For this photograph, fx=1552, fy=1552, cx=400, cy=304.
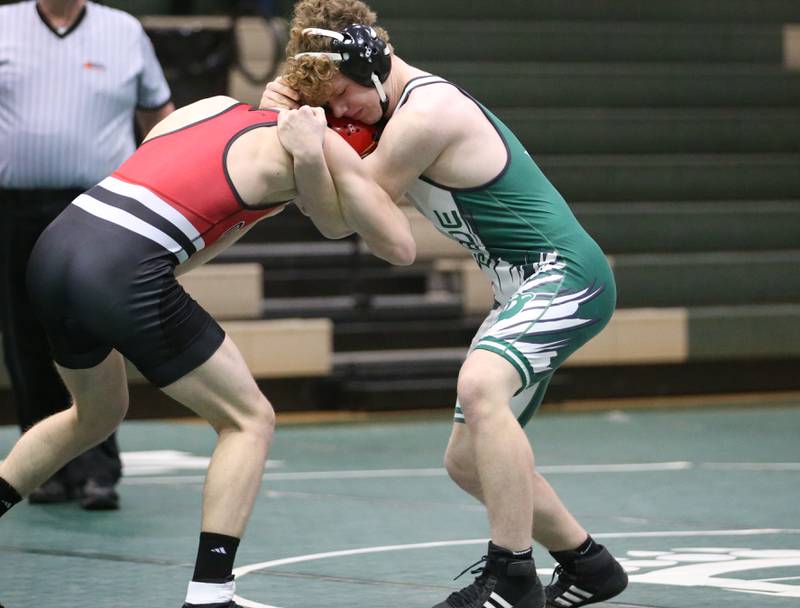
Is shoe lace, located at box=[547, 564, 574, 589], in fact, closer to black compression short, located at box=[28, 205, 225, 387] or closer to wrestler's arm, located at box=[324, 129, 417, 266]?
wrestler's arm, located at box=[324, 129, 417, 266]

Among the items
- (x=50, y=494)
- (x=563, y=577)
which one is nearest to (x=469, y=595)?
(x=563, y=577)

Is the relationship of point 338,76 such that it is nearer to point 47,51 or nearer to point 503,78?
point 47,51

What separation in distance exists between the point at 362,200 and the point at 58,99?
1797 millimetres

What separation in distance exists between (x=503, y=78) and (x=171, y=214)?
5.98 meters

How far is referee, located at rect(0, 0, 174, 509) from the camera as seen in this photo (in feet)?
13.9

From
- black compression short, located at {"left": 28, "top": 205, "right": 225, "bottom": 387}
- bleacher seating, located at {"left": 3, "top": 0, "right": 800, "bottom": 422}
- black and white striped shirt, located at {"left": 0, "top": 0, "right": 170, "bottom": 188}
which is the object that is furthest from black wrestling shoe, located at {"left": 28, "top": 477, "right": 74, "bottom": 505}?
bleacher seating, located at {"left": 3, "top": 0, "right": 800, "bottom": 422}

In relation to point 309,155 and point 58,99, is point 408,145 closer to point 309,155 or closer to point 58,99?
point 309,155

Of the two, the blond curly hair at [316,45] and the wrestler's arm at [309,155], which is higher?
the blond curly hair at [316,45]

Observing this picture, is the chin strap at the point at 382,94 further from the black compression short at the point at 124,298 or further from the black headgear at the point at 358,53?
the black compression short at the point at 124,298

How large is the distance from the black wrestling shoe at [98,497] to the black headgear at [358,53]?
1797mm

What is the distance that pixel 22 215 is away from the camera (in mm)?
4273

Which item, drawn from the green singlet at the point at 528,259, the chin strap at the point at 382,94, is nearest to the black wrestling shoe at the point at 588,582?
the green singlet at the point at 528,259

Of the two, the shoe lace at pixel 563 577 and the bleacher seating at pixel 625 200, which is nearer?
the shoe lace at pixel 563 577

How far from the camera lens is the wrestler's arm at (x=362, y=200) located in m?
2.71
